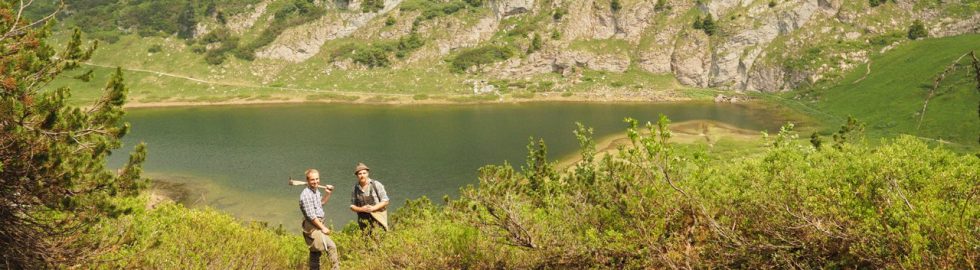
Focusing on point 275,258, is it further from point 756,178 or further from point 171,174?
point 171,174

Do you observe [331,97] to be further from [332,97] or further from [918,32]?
[918,32]

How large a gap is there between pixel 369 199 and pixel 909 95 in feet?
419

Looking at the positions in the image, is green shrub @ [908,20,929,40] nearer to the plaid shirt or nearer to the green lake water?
the green lake water

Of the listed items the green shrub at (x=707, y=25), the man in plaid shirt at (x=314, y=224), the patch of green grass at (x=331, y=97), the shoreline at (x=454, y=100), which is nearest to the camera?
the man in plaid shirt at (x=314, y=224)

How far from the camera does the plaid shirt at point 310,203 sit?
47.4ft

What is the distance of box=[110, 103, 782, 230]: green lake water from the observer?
60.8 meters

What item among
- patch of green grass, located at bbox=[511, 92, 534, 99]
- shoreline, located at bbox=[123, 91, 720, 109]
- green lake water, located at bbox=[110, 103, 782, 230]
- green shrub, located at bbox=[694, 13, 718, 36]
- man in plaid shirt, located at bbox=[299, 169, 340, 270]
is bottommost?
green lake water, located at bbox=[110, 103, 782, 230]

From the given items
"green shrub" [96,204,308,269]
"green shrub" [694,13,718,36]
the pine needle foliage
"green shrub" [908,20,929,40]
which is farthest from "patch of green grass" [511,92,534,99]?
the pine needle foliage

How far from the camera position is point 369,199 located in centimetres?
1639

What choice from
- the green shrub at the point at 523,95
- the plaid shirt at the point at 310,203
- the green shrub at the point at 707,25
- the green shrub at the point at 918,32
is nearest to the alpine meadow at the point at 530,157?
the plaid shirt at the point at 310,203

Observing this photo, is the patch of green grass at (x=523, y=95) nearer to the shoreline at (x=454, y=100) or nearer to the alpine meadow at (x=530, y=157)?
the shoreline at (x=454, y=100)

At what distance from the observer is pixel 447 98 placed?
554 feet

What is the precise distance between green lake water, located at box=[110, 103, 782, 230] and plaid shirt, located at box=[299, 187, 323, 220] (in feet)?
115

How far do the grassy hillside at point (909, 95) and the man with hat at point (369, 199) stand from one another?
70.4 metres
